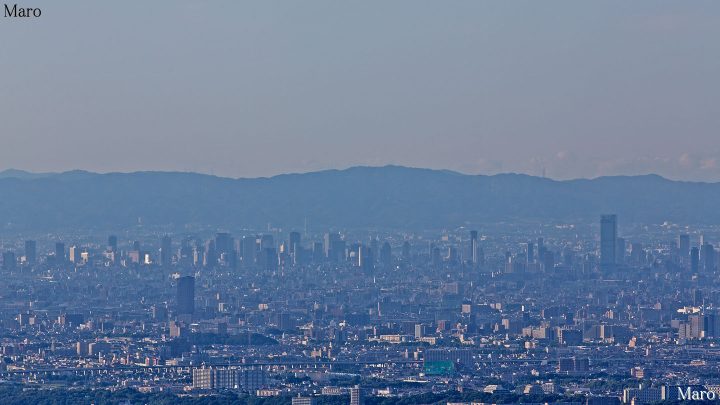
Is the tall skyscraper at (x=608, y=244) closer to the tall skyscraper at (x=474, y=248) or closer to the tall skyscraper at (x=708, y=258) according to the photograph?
the tall skyscraper at (x=708, y=258)

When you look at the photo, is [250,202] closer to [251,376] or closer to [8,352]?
[8,352]

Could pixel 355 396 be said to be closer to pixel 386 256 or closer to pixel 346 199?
pixel 386 256

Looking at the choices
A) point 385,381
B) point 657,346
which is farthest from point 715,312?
point 385,381

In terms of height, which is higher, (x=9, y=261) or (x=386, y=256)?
(x=386, y=256)

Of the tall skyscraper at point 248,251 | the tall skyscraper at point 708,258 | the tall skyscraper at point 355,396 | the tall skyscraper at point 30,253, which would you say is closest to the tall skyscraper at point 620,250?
the tall skyscraper at point 708,258

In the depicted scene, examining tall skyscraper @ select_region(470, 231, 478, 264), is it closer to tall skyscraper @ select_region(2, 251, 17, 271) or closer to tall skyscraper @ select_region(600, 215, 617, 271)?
tall skyscraper @ select_region(600, 215, 617, 271)

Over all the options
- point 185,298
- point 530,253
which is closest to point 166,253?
point 530,253
